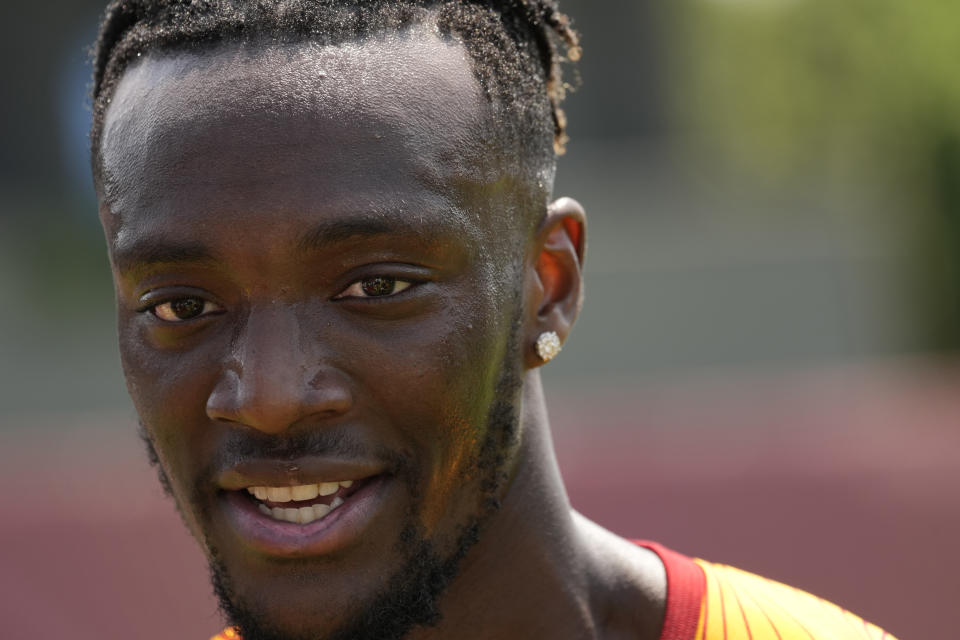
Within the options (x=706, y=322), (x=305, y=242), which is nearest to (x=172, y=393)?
(x=305, y=242)

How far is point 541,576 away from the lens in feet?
9.22

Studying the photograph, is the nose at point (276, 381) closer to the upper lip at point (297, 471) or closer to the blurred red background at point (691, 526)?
the upper lip at point (297, 471)

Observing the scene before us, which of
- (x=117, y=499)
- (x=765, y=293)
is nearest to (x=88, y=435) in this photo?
(x=117, y=499)

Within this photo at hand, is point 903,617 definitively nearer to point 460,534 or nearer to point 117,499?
point 117,499

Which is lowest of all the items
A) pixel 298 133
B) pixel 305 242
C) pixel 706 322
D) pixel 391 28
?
pixel 706 322

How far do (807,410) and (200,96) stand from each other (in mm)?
10078

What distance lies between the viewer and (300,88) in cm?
246

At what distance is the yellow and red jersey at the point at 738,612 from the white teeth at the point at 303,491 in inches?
20.9

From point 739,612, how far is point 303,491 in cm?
112

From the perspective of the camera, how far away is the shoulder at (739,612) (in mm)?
2834

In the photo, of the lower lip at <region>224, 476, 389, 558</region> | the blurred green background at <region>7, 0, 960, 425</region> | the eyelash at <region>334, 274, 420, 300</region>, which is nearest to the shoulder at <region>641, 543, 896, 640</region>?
the lower lip at <region>224, 476, 389, 558</region>

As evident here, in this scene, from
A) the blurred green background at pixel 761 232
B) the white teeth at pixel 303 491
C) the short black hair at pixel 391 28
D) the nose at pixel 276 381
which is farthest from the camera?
the blurred green background at pixel 761 232

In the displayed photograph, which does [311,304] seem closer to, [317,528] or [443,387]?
[443,387]

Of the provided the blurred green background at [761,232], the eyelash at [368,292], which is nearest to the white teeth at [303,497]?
the eyelash at [368,292]
